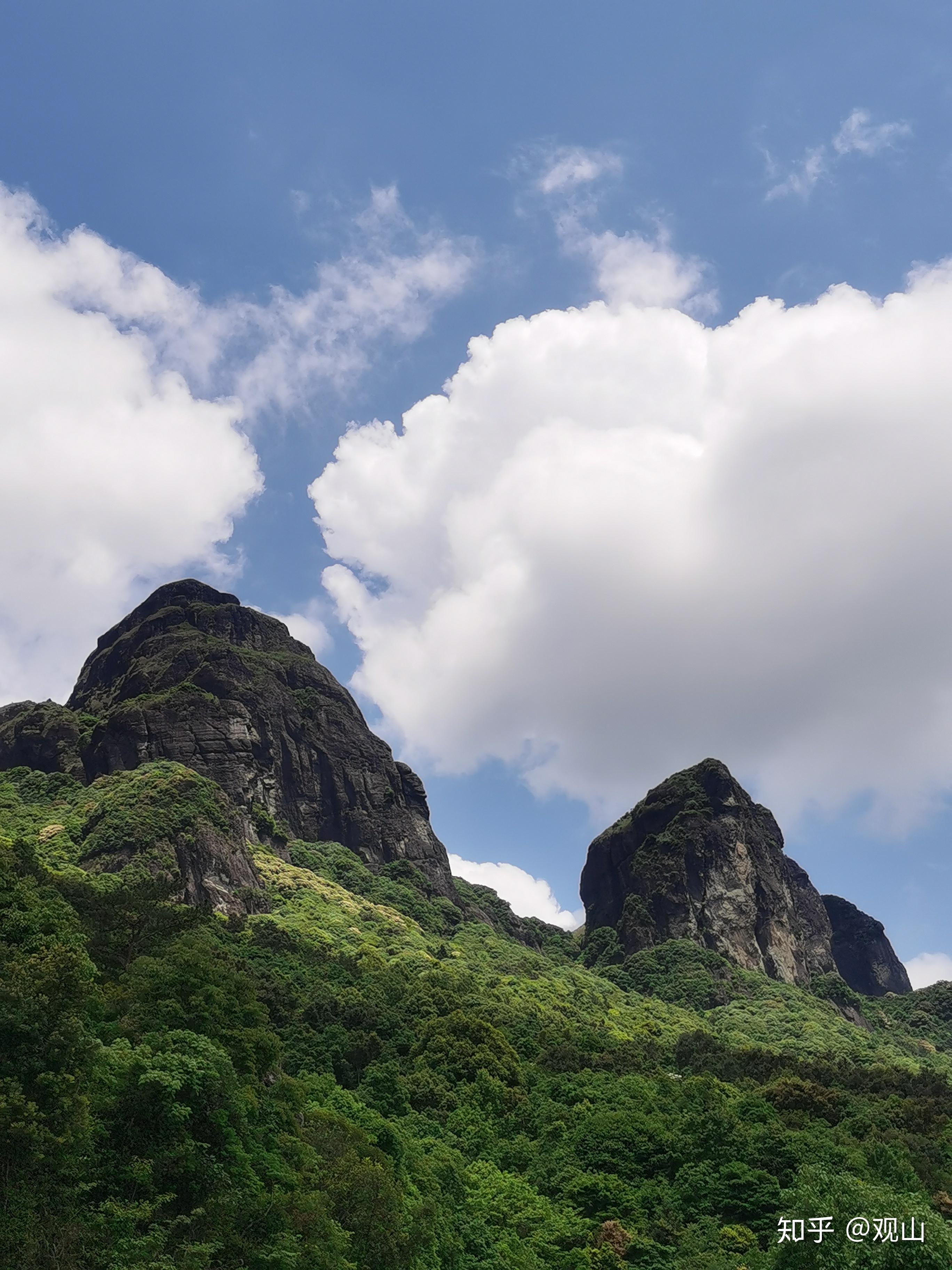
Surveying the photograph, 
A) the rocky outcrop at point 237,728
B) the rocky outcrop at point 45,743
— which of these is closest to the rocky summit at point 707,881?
the rocky outcrop at point 237,728

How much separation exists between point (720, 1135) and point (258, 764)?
4265 inches

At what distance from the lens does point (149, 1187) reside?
85.1 feet

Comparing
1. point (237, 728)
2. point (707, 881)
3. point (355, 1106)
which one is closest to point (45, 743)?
point (237, 728)

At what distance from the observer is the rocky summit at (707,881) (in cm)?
17000

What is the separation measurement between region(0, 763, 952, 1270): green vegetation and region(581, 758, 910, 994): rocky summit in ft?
194

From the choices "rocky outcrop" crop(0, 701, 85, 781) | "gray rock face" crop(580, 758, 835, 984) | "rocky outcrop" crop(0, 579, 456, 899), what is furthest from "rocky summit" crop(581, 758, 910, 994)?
Result: "rocky outcrop" crop(0, 701, 85, 781)

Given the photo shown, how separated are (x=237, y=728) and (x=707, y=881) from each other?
96812 millimetres

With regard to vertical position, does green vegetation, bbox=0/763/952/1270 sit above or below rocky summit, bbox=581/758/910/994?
below

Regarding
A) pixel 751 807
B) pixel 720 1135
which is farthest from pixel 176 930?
pixel 751 807

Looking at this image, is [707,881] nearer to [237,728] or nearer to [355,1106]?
[237,728]

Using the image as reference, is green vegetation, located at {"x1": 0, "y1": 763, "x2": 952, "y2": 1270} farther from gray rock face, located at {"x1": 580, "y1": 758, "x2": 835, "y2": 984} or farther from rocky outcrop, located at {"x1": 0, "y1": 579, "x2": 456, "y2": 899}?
gray rock face, located at {"x1": 580, "y1": 758, "x2": 835, "y2": 984}

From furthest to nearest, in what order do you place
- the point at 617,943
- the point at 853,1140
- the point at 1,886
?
1. the point at 617,943
2. the point at 853,1140
3. the point at 1,886

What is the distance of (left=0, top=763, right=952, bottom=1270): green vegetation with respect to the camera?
82.9ft

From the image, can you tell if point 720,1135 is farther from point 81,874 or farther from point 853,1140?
point 81,874
